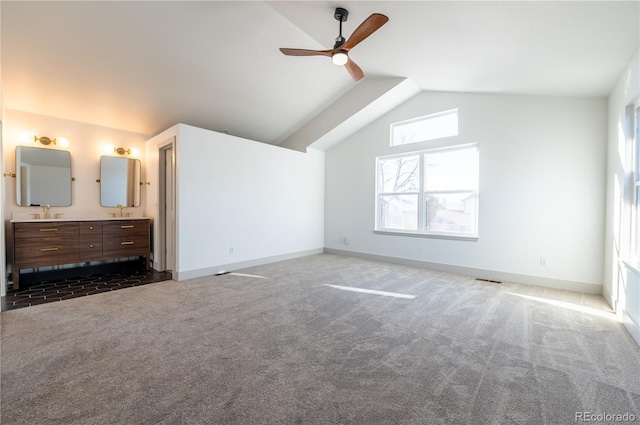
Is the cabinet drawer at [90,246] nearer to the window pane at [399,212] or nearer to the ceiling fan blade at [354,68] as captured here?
the ceiling fan blade at [354,68]

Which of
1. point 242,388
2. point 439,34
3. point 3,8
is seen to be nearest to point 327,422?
point 242,388

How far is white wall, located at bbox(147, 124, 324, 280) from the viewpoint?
425 centimetres

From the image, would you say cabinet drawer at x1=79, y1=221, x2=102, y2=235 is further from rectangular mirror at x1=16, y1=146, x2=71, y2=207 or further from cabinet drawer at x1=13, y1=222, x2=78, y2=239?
rectangular mirror at x1=16, y1=146, x2=71, y2=207

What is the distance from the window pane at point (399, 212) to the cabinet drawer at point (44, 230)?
18.1 ft

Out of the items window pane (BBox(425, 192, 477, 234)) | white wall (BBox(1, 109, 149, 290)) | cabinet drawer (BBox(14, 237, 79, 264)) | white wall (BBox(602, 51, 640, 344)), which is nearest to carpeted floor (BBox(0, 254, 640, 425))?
white wall (BBox(602, 51, 640, 344))

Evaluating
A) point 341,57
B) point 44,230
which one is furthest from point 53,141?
point 341,57

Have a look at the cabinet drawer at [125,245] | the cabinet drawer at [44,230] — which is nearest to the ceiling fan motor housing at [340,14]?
the cabinet drawer at [125,245]

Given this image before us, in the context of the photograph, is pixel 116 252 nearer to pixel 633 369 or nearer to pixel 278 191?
pixel 278 191

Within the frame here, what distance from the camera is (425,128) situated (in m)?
5.21

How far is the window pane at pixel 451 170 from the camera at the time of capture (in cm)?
468

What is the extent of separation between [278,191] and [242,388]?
4336mm

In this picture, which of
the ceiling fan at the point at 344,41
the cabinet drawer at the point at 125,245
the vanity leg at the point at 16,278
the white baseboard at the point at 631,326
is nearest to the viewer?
the white baseboard at the point at 631,326

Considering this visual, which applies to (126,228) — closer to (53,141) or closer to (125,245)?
(125,245)

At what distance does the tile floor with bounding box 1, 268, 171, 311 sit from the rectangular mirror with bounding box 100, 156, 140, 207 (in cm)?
137
